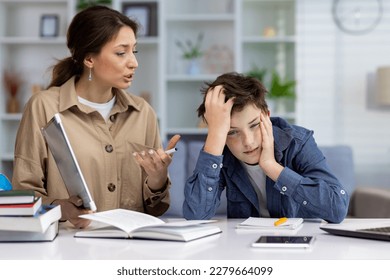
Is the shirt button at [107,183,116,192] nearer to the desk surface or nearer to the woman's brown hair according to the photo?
the woman's brown hair

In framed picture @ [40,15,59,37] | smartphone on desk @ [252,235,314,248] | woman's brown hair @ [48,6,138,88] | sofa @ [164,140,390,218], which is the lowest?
sofa @ [164,140,390,218]

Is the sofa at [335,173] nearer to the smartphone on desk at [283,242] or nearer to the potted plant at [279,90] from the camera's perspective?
the potted plant at [279,90]

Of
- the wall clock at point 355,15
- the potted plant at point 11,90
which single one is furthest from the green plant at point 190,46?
the potted plant at point 11,90

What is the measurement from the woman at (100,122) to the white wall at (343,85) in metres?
3.64

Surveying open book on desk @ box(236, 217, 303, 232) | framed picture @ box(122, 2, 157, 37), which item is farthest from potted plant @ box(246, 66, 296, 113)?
open book on desk @ box(236, 217, 303, 232)

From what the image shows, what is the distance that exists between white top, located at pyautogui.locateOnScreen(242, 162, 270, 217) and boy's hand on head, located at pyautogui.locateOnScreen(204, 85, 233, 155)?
0.61 ft

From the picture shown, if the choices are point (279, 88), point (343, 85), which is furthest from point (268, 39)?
point (343, 85)

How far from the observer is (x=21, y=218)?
5.27ft

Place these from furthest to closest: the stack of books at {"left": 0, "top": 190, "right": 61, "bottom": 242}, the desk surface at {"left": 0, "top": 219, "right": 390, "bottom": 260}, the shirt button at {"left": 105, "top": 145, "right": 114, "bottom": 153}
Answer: the shirt button at {"left": 105, "top": 145, "right": 114, "bottom": 153} → the stack of books at {"left": 0, "top": 190, "right": 61, "bottom": 242} → the desk surface at {"left": 0, "top": 219, "right": 390, "bottom": 260}

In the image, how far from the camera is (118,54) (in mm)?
2418

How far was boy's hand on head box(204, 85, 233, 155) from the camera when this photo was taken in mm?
2043

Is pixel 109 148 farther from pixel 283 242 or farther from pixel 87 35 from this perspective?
pixel 283 242

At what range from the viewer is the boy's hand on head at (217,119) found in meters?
2.04

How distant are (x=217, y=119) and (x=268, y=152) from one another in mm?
175
